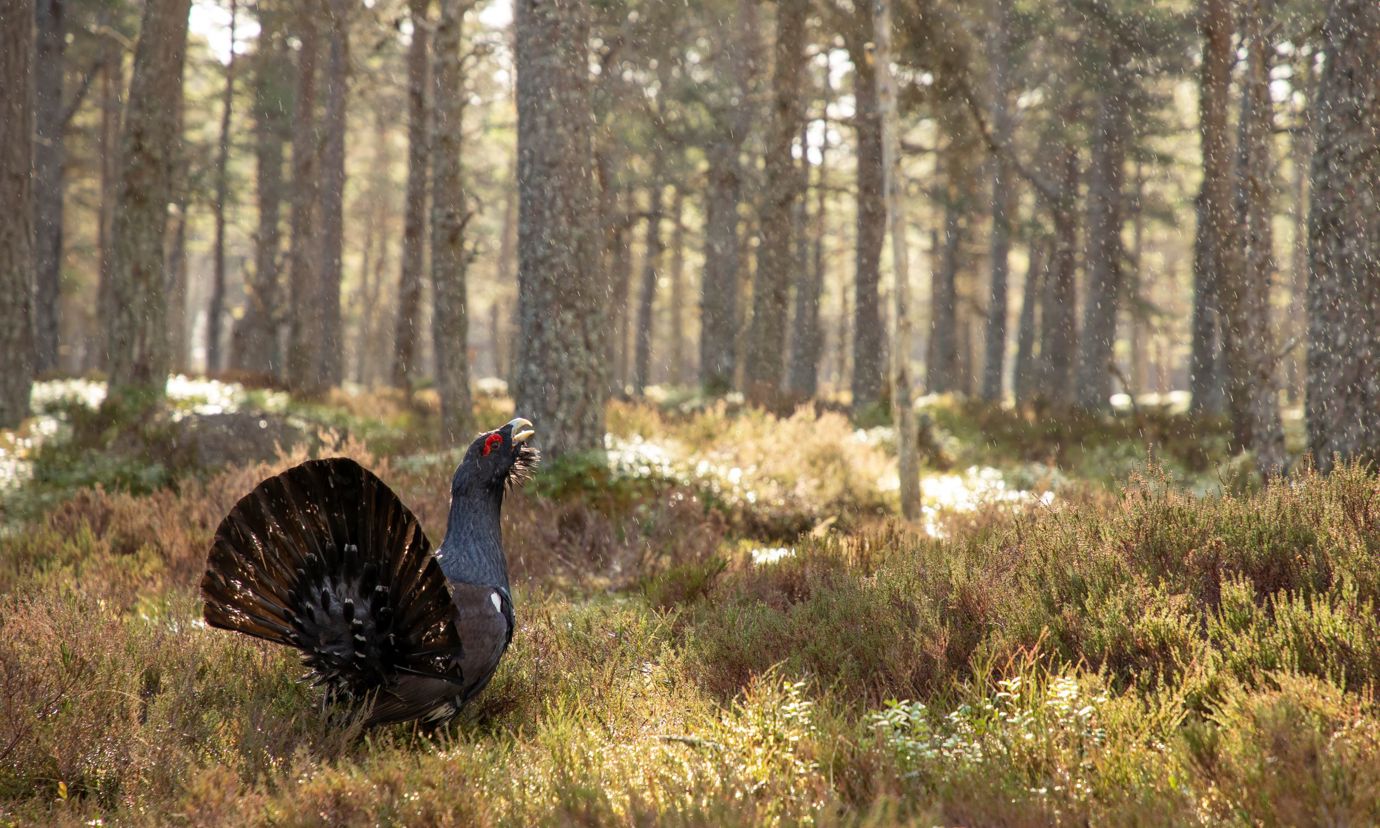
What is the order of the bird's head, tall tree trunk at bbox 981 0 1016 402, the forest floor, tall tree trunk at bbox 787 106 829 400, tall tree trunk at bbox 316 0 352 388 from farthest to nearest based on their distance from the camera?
tall tree trunk at bbox 787 106 829 400
tall tree trunk at bbox 981 0 1016 402
tall tree trunk at bbox 316 0 352 388
the bird's head
the forest floor

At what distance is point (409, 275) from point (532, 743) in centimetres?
1574

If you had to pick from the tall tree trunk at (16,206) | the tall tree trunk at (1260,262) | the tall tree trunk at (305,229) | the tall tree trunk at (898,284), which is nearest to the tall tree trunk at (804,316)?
the tall tree trunk at (305,229)

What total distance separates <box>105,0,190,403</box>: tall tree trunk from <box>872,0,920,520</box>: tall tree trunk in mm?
9496

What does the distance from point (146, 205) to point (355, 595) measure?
457 inches

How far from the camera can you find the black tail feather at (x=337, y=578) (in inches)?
148

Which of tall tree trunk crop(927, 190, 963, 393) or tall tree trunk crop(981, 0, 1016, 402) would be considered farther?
tall tree trunk crop(927, 190, 963, 393)

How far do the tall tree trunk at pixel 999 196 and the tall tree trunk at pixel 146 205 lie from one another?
14146 millimetres

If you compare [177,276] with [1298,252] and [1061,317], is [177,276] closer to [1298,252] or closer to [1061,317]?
[1061,317]

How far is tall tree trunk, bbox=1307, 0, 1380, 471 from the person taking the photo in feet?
24.1

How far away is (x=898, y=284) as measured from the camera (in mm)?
10336

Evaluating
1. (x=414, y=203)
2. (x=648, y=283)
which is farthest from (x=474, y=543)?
(x=648, y=283)

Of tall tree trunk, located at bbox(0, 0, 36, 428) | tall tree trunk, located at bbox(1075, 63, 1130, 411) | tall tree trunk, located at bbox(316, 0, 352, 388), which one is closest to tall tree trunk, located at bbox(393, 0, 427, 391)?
tall tree trunk, located at bbox(316, 0, 352, 388)

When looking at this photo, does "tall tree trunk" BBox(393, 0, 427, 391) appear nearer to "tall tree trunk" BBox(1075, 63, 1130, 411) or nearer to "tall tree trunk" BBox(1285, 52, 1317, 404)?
"tall tree trunk" BBox(1075, 63, 1130, 411)

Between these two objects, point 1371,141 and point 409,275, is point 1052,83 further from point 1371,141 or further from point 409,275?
point 1371,141
